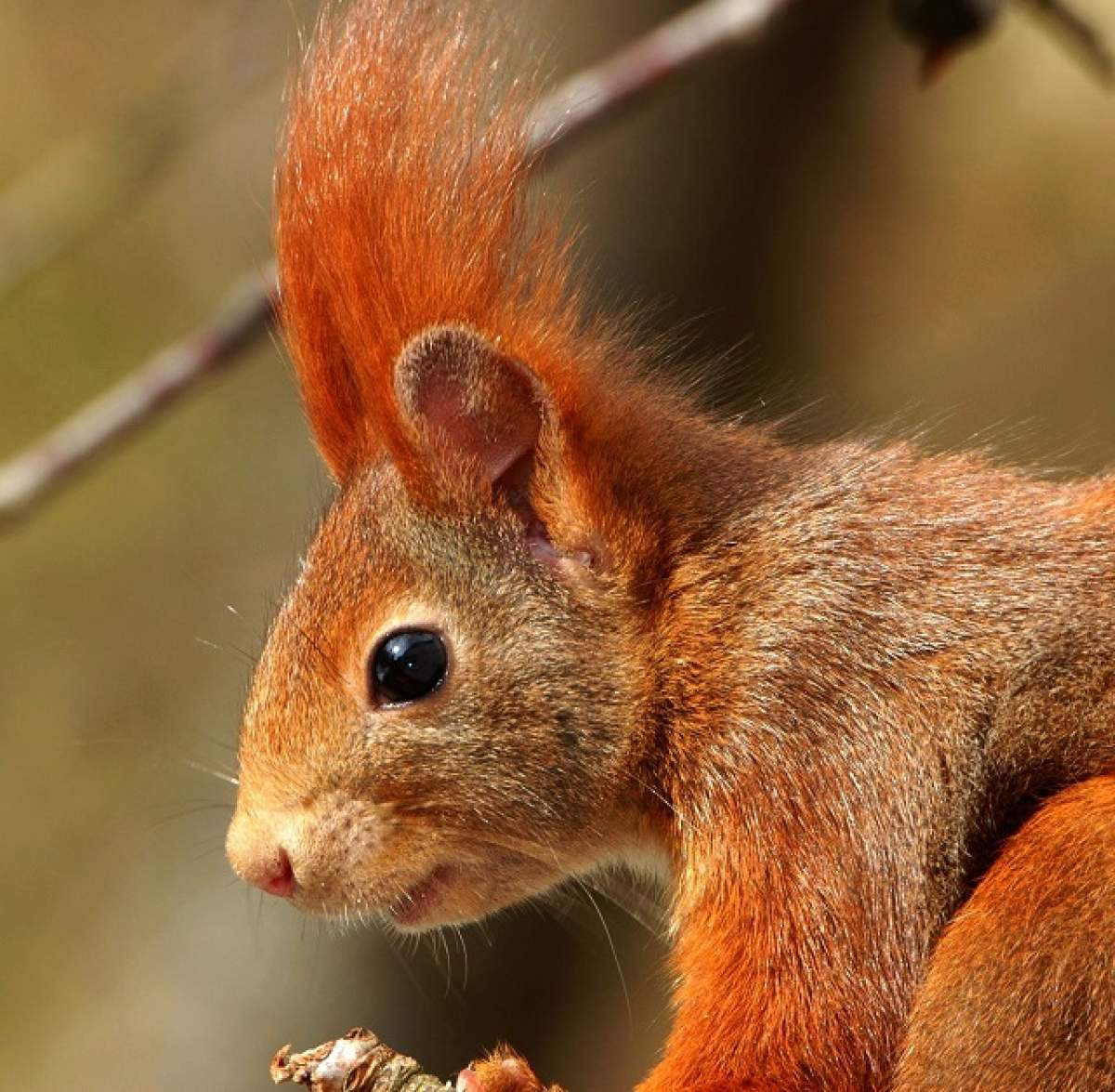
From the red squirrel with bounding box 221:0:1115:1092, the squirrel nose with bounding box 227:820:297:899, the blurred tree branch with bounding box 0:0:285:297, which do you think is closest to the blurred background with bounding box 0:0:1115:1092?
the blurred tree branch with bounding box 0:0:285:297

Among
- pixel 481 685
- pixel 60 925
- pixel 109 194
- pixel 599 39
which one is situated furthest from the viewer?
pixel 60 925

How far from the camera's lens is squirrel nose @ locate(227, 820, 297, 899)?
2.46 m

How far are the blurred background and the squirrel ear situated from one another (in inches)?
23.0

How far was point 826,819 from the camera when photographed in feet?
7.67

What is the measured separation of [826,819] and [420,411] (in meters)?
0.82

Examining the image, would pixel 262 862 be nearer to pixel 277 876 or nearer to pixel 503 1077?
pixel 277 876

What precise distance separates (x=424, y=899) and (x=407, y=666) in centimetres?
36

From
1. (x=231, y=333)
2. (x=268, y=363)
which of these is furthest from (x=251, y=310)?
(x=268, y=363)

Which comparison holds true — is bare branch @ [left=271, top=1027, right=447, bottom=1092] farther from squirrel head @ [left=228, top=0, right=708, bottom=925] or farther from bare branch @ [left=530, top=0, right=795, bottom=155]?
bare branch @ [left=530, top=0, right=795, bottom=155]

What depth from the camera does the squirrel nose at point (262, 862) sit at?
8.07ft

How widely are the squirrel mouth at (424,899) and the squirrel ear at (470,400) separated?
0.59m

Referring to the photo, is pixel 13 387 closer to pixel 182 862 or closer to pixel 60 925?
pixel 60 925

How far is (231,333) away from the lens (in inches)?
124

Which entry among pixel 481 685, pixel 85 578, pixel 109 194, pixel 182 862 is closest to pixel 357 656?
pixel 481 685
